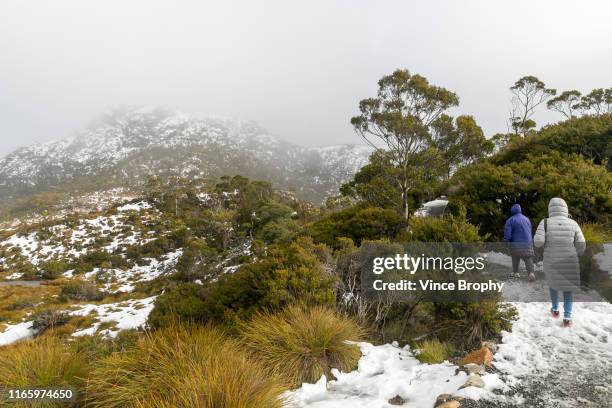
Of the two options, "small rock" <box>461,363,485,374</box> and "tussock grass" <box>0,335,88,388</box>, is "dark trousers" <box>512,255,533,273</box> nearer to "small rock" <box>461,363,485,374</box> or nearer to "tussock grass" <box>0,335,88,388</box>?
"small rock" <box>461,363,485,374</box>

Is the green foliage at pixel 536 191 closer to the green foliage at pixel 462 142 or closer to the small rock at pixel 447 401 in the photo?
the small rock at pixel 447 401

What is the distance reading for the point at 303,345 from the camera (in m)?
4.39

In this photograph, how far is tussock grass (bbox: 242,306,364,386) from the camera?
417 centimetres

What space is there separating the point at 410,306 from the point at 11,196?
22315cm

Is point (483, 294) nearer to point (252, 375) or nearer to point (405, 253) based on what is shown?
point (405, 253)

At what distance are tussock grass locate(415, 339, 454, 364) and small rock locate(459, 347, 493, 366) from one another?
0.98 ft

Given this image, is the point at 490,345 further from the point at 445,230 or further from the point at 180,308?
the point at 180,308

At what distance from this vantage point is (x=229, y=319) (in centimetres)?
588

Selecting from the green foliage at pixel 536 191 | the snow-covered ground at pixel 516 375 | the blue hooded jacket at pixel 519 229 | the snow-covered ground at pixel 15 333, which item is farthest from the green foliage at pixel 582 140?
the snow-covered ground at pixel 15 333

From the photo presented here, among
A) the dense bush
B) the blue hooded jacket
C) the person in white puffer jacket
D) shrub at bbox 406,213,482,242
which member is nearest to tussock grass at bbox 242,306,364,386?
the dense bush

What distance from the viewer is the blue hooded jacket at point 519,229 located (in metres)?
6.80

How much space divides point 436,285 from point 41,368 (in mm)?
5454

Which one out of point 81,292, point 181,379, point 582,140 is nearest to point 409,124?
point 582,140

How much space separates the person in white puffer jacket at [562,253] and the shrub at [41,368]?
21.7ft
